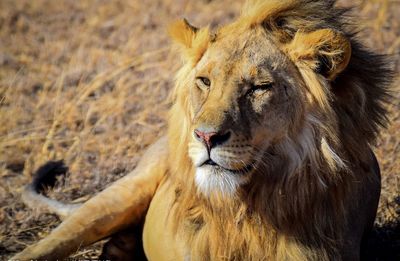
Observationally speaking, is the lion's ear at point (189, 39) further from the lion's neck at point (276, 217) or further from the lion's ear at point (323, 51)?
the lion's neck at point (276, 217)

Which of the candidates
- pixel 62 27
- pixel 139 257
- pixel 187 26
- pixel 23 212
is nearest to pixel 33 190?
pixel 23 212

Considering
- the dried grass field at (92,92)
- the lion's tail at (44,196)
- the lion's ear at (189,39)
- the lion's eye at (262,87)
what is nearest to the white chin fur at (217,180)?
the lion's eye at (262,87)

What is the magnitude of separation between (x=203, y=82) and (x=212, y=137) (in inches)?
20.1

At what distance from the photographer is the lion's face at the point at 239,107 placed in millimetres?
3057

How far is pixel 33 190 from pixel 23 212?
173mm

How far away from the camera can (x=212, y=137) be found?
2.99m

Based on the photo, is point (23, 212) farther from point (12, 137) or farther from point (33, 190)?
point (12, 137)

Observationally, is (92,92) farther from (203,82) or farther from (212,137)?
(212,137)

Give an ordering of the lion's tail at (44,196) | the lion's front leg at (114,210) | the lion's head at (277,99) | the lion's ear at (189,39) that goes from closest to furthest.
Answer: the lion's head at (277,99) < the lion's ear at (189,39) < the lion's front leg at (114,210) < the lion's tail at (44,196)

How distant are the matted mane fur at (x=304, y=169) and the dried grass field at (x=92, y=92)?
112 cm

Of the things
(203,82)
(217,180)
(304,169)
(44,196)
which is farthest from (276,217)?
(44,196)

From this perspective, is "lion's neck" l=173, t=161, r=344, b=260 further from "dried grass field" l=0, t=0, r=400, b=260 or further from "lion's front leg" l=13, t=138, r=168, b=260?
"dried grass field" l=0, t=0, r=400, b=260

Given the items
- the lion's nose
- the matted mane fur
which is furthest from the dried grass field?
the lion's nose

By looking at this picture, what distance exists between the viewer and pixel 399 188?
4.86m
